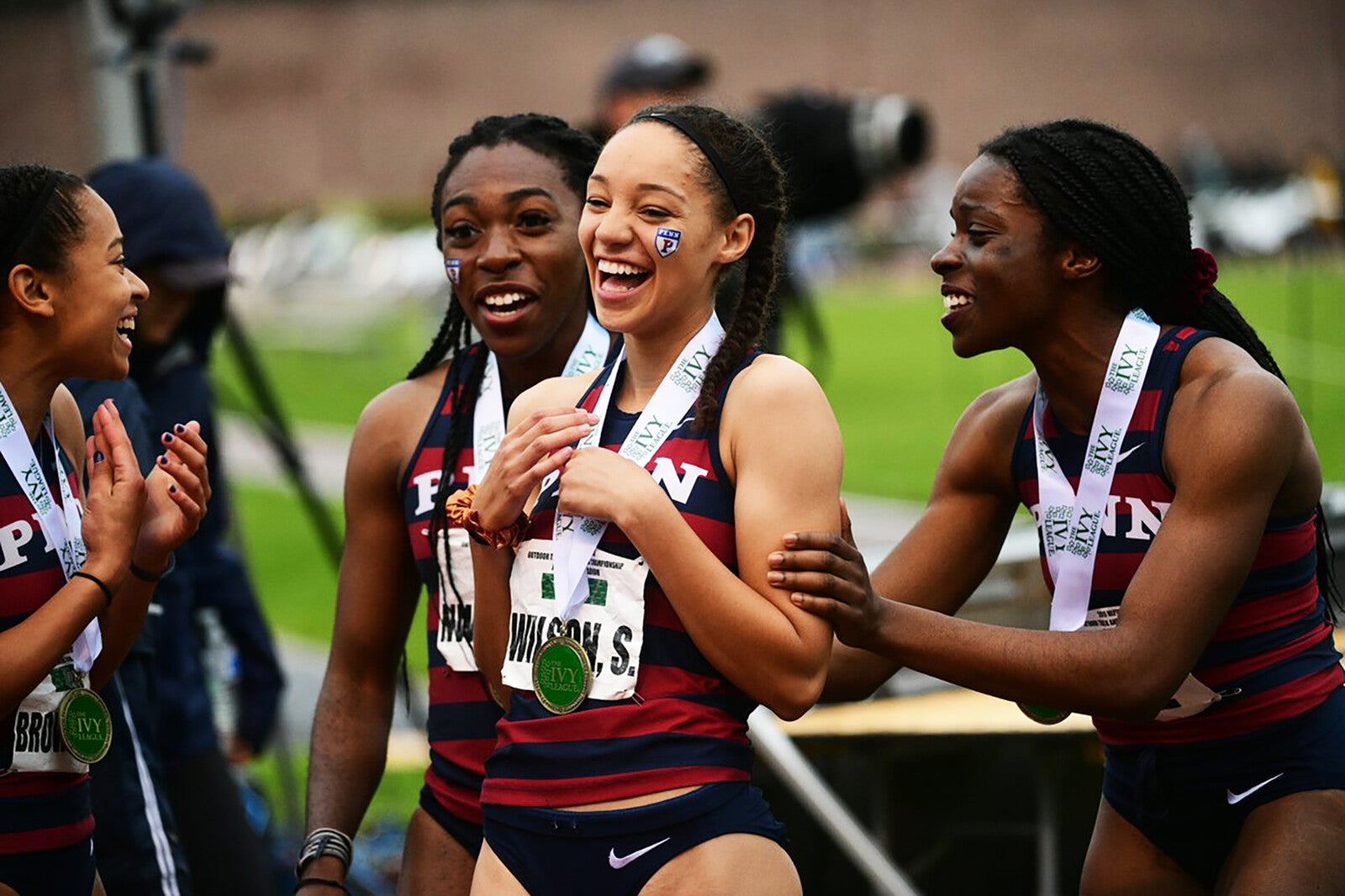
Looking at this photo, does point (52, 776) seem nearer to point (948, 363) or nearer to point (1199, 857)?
point (1199, 857)

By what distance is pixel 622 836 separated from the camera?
256cm

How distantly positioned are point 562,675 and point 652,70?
4.34 metres

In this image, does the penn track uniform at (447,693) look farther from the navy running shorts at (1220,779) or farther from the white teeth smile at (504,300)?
the navy running shorts at (1220,779)

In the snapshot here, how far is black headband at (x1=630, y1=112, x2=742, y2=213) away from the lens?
2.73 metres

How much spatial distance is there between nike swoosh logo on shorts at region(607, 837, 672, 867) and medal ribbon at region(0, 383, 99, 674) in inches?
38.5

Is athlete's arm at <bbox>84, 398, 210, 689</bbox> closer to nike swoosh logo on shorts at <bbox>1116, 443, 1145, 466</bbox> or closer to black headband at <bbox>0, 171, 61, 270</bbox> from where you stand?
black headband at <bbox>0, 171, 61, 270</bbox>

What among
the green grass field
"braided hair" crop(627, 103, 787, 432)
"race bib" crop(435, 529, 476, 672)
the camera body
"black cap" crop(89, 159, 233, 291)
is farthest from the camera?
the green grass field

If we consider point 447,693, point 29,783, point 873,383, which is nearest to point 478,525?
point 447,693

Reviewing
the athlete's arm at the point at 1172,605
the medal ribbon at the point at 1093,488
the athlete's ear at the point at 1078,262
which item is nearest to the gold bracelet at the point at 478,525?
the athlete's arm at the point at 1172,605

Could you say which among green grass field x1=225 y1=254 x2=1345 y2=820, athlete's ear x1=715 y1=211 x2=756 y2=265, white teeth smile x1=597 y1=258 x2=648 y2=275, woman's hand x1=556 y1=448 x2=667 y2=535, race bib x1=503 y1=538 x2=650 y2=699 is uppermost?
athlete's ear x1=715 y1=211 x2=756 y2=265

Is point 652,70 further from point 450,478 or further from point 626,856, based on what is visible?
point 626,856

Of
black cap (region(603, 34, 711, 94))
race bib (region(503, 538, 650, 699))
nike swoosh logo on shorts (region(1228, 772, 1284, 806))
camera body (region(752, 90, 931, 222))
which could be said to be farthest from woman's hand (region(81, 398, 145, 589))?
camera body (region(752, 90, 931, 222))

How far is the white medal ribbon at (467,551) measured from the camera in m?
3.16

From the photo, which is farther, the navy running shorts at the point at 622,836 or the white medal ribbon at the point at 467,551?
the white medal ribbon at the point at 467,551
